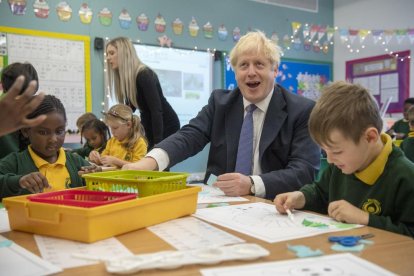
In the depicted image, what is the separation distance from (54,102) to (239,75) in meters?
0.77

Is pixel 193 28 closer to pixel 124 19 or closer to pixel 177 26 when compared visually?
pixel 177 26

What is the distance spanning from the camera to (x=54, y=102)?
66.3 inches

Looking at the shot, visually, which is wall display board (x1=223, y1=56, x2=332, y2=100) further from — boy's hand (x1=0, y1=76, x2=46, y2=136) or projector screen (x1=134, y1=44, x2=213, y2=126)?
boy's hand (x1=0, y1=76, x2=46, y2=136)

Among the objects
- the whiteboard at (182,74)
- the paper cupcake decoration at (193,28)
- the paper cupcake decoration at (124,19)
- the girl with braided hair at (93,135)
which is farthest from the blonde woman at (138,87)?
the paper cupcake decoration at (193,28)

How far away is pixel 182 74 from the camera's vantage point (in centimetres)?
470

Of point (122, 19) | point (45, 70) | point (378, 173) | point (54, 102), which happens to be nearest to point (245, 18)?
point (122, 19)

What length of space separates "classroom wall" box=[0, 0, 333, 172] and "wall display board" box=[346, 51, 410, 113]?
0.55 m

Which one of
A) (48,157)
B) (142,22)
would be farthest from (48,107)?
(142,22)

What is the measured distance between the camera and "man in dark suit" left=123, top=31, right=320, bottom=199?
1610 millimetres

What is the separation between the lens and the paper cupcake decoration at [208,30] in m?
4.80

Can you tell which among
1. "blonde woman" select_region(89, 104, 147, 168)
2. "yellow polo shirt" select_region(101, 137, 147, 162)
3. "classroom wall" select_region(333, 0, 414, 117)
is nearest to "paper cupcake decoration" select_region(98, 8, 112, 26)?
"blonde woman" select_region(89, 104, 147, 168)

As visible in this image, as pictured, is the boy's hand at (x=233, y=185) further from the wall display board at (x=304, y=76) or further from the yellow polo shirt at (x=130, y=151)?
the wall display board at (x=304, y=76)

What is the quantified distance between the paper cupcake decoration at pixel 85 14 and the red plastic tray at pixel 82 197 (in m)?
3.40

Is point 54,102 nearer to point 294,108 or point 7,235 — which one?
point 7,235
